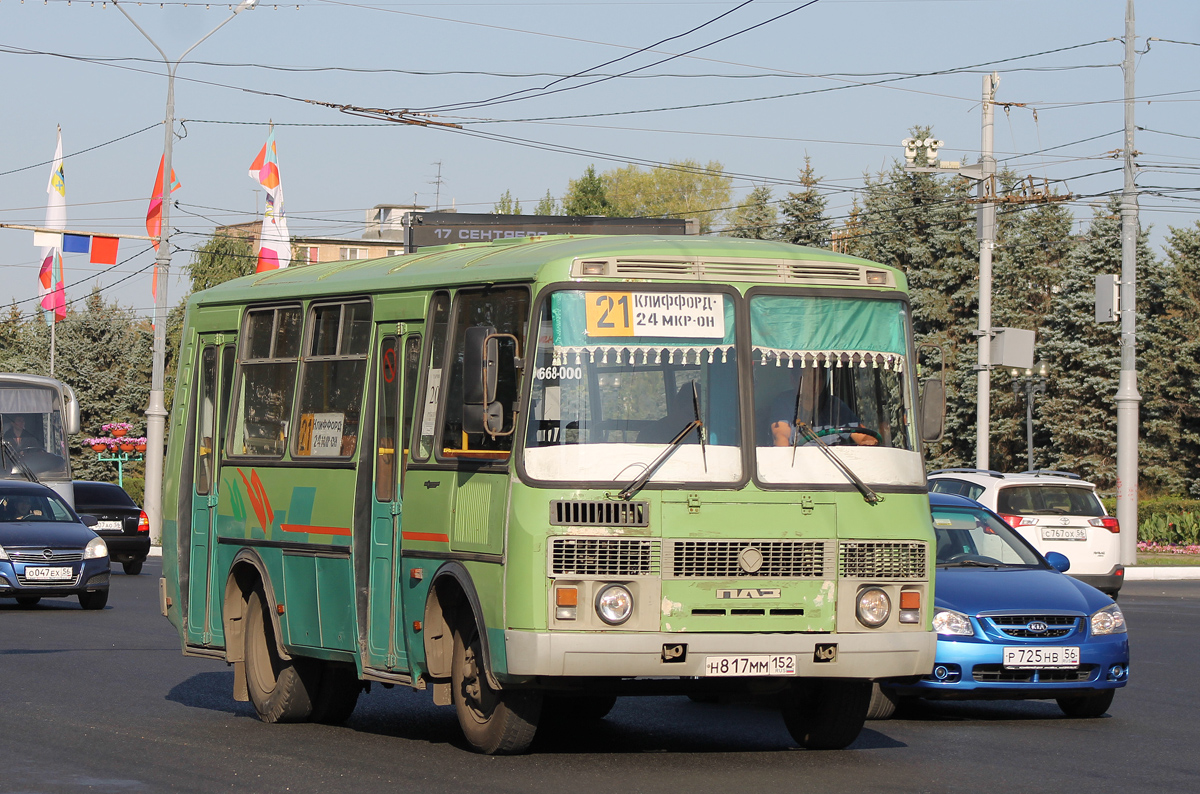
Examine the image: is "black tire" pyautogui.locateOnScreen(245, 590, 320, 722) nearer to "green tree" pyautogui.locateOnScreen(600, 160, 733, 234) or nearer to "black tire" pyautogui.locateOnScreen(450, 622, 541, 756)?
"black tire" pyautogui.locateOnScreen(450, 622, 541, 756)

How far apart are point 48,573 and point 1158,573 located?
19032mm

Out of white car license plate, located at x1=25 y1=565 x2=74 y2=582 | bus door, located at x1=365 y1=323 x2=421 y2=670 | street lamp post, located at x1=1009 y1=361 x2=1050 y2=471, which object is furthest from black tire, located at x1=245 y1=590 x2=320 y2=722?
street lamp post, located at x1=1009 y1=361 x2=1050 y2=471

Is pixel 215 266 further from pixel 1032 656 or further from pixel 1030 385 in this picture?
pixel 1032 656

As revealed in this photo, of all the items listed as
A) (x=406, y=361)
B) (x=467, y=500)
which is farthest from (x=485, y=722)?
(x=406, y=361)

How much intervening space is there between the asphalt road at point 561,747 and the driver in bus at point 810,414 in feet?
5.68

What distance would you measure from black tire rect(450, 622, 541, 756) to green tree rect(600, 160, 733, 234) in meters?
83.4

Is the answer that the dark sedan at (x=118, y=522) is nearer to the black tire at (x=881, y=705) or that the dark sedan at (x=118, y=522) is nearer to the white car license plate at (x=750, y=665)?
the black tire at (x=881, y=705)

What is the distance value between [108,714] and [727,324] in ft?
16.5

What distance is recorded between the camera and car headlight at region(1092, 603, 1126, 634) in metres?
11.7

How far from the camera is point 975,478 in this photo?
24703 millimetres

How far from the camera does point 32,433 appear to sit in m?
27.7

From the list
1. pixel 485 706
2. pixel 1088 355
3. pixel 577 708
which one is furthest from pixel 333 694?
pixel 1088 355

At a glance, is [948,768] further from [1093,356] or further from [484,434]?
[1093,356]

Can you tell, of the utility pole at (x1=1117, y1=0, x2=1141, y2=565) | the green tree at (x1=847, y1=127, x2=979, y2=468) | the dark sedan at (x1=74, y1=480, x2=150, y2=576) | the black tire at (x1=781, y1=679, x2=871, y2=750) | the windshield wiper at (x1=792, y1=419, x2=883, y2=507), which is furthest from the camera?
the green tree at (x1=847, y1=127, x2=979, y2=468)
